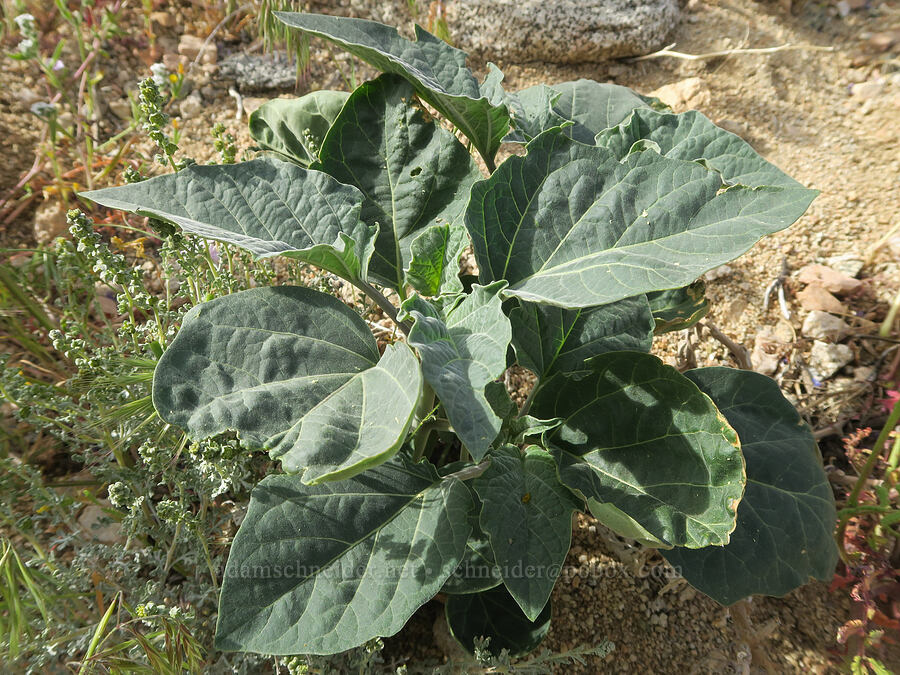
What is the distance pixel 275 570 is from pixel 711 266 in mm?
907

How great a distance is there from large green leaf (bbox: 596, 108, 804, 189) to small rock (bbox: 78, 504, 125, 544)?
156cm

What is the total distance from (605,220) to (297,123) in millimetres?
916

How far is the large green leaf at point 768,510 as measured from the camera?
49.9 inches

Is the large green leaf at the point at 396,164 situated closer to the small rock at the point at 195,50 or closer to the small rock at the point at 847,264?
the small rock at the point at 847,264

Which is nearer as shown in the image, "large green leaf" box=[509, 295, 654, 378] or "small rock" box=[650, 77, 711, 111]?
"large green leaf" box=[509, 295, 654, 378]

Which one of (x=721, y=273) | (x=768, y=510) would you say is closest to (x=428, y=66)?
(x=768, y=510)

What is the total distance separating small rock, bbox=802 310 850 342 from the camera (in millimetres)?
2020

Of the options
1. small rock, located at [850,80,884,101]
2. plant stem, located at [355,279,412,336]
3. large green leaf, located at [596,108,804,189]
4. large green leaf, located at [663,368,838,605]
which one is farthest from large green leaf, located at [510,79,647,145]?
small rock, located at [850,80,884,101]

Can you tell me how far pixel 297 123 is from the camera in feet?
5.43

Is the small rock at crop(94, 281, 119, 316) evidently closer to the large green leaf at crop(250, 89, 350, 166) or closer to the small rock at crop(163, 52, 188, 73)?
the large green leaf at crop(250, 89, 350, 166)

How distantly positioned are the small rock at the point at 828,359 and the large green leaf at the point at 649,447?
1.03 m

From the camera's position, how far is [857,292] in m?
2.09

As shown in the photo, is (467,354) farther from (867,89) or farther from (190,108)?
(867,89)

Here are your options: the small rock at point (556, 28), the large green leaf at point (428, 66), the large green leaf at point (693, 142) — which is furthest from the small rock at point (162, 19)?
the large green leaf at point (693, 142)
